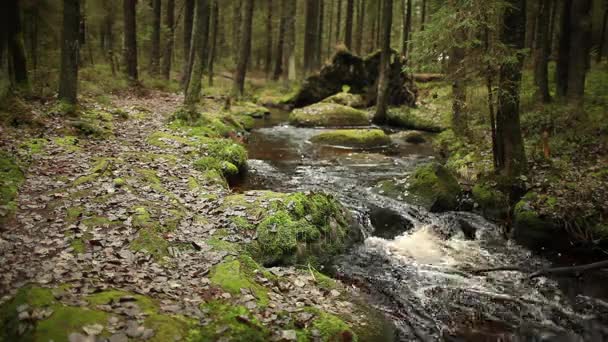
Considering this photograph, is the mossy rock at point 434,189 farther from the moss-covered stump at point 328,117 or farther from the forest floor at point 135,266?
the moss-covered stump at point 328,117

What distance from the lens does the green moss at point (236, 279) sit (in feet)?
16.5

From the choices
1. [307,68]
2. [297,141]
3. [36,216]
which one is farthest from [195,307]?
[307,68]

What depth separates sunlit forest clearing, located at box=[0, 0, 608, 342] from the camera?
4.66 m

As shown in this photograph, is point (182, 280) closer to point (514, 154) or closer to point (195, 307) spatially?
point (195, 307)

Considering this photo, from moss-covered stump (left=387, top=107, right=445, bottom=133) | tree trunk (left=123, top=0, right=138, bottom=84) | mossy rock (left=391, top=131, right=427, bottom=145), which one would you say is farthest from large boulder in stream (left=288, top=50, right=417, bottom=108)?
tree trunk (left=123, top=0, right=138, bottom=84)

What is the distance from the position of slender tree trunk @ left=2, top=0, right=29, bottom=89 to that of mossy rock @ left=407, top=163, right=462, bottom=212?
1163cm

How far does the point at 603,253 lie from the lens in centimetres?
768

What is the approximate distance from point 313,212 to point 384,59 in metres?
14.4

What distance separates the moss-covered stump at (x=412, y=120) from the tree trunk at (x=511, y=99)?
10.5 m

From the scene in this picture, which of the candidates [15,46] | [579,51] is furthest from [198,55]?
[579,51]

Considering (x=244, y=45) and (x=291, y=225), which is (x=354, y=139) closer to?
(x=244, y=45)

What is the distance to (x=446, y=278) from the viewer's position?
22.9 ft

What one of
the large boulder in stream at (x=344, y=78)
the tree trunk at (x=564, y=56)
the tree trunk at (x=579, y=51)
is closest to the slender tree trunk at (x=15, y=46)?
the large boulder in stream at (x=344, y=78)

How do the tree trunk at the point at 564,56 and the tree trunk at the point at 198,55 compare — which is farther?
the tree trunk at the point at 564,56
